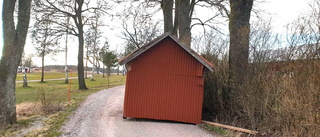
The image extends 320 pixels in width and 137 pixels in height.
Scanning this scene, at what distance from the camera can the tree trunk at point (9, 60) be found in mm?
9219

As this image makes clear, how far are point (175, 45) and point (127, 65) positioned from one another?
7.03 ft

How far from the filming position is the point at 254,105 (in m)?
8.05

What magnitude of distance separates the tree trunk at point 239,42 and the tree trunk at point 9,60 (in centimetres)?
809

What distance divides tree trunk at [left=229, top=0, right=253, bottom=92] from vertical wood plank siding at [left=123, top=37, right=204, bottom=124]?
1.32 meters

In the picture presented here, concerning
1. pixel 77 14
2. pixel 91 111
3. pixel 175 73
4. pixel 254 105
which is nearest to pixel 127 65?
pixel 175 73

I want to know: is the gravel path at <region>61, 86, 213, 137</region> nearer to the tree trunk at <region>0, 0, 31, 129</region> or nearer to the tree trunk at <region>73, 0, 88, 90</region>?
the tree trunk at <region>0, 0, 31, 129</region>

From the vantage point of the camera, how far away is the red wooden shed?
33.6 feet

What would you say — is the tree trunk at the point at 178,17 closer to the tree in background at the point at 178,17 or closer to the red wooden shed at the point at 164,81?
the tree in background at the point at 178,17

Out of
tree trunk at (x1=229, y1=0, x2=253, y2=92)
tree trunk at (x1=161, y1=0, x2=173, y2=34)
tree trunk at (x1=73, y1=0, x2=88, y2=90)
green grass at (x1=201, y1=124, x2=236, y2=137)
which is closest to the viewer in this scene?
green grass at (x1=201, y1=124, x2=236, y2=137)

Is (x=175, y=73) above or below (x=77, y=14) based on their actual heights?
below

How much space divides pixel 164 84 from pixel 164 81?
4.8 inches

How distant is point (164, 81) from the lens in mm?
10383

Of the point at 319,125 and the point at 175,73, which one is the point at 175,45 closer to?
the point at 175,73

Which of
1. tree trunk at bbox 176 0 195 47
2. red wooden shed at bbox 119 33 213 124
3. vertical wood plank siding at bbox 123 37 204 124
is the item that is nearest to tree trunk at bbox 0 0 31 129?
red wooden shed at bbox 119 33 213 124
